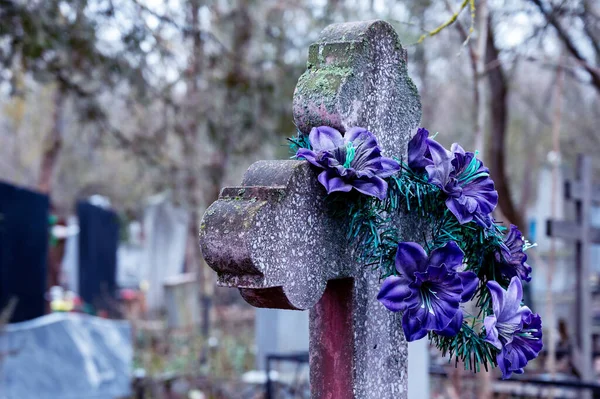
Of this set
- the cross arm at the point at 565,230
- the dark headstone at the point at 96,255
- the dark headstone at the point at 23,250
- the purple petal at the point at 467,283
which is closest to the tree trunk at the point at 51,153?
the dark headstone at the point at 96,255

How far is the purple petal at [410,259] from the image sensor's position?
1.44 metres

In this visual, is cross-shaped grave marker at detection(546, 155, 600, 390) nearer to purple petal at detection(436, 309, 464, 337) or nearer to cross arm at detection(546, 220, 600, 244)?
cross arm at detection(546, 220, 600, 244)

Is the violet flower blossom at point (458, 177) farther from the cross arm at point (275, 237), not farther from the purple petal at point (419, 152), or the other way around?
the cross arm at point (275, 237)

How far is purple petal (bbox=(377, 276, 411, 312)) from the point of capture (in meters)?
1.42

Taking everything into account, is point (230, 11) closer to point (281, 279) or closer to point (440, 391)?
point (440, 391)

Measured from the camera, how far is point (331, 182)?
1.44 metres

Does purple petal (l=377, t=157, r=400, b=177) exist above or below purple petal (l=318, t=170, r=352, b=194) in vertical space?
above

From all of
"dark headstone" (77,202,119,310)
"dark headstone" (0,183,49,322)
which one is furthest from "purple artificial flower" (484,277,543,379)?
"dark headstone" (77,202,119,310)

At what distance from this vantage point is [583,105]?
18.0 metres

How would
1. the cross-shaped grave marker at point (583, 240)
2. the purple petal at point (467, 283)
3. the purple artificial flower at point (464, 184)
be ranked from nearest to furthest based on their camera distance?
1. the purple petal at point (467, 283)
2. the purple artificial flower at point (464, 184)
3. the cross-shaped grave marker at point (583, 240)

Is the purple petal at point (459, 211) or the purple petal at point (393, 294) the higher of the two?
the purple petal at point (459, 211)

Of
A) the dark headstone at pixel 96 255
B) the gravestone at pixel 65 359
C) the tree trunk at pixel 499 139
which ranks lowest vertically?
the gravestone at pixel 65 359

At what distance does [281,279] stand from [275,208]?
0.15 meters

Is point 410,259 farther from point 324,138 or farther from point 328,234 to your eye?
point 324,138
